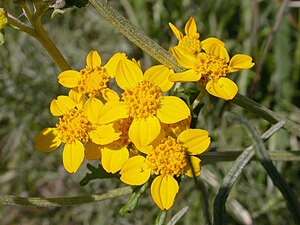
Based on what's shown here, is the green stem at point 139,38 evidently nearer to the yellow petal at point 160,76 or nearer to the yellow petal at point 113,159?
the yellow petal at point 160,76

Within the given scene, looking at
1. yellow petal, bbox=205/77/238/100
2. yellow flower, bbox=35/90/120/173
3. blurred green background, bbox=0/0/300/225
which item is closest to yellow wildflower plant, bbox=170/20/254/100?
yellow petal, bbox=205/77/238/100

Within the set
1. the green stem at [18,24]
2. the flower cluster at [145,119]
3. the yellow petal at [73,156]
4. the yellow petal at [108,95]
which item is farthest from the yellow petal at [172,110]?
the green stem at [18,24]

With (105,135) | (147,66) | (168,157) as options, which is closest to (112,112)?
(105,135)

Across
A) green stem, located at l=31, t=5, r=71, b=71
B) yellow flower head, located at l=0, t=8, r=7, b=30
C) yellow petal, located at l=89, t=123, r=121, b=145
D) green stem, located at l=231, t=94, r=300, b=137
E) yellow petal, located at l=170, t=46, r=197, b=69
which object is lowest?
green stem, located at l=231, t=94, r=300, b=137

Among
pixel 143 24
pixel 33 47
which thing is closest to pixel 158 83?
pixel 143 24

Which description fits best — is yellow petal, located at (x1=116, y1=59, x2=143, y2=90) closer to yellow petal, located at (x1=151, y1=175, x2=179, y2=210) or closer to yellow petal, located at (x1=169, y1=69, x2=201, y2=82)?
yellow petal, located at (x1=169, y1=69, x2=201, y2=82)

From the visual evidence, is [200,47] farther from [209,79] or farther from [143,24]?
[143,24]
